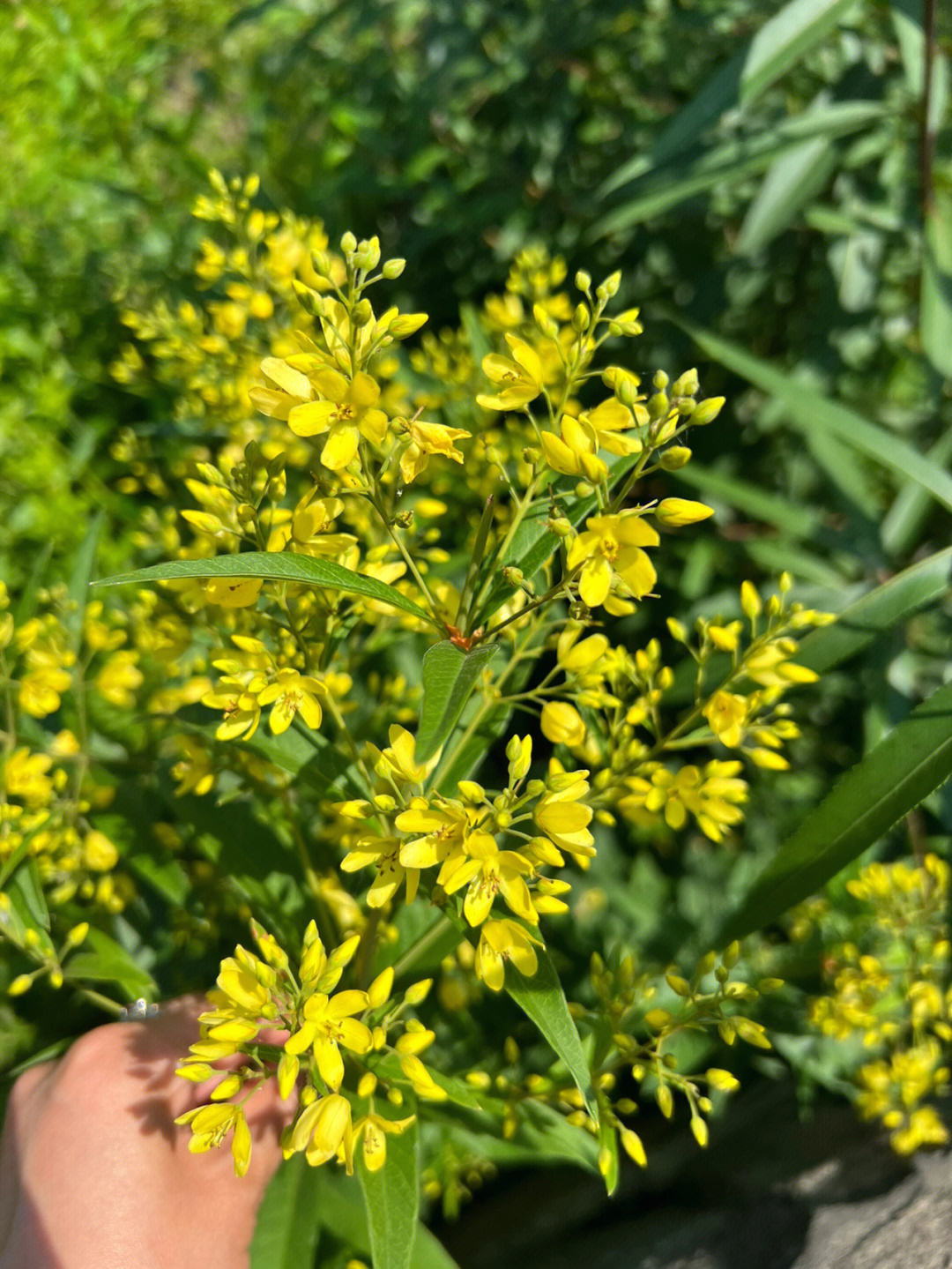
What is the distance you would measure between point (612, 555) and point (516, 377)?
26cm

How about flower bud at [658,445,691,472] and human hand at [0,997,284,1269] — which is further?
human hand at [0,997,284,1269]

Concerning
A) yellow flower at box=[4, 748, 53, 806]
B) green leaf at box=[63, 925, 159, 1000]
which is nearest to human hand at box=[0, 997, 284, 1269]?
→ green leaf at box=[63, 925, 159, 1000]

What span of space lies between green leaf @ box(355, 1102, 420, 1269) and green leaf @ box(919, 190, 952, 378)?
198 cm

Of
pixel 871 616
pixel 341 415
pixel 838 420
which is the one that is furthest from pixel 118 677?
pixel 838 420

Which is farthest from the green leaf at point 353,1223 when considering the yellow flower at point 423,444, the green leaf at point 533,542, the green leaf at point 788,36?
the green leaf at point 788,36

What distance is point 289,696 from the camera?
3.53ft

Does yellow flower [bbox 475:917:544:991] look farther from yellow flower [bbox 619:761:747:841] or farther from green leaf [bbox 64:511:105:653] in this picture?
green leaf [bbox 64:511:105:653]

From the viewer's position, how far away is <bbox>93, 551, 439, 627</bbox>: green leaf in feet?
2.72

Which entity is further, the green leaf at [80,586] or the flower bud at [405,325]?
the green leaf at [80,586]

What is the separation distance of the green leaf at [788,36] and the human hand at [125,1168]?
2060 millimetres

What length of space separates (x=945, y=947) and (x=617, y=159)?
89.3 inches

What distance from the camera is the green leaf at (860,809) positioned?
1270 mm

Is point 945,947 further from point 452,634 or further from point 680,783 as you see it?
point 452,634

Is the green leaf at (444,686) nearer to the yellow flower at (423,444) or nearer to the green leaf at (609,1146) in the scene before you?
the yellow flower at (423,444)
